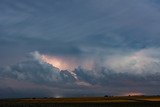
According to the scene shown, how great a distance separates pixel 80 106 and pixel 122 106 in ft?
75.5

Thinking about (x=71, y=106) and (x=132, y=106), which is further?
(x=71, y=106)

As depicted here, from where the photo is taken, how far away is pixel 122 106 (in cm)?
19025

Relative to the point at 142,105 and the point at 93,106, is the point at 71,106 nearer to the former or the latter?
the point at 93,106

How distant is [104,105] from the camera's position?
199 m

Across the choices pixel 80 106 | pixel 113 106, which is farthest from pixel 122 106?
pixel 80 106

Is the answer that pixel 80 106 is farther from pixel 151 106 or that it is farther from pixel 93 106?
pixel 151 106

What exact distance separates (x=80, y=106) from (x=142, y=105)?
108ft

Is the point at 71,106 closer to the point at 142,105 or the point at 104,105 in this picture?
the point at 104,105

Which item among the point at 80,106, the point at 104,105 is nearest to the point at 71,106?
the point at 80,106

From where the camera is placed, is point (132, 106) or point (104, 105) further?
point (104, 105)

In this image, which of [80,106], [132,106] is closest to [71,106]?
[80,106]

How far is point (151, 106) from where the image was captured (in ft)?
594

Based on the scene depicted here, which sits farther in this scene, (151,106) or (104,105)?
(104,105)

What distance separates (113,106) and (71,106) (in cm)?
2282
